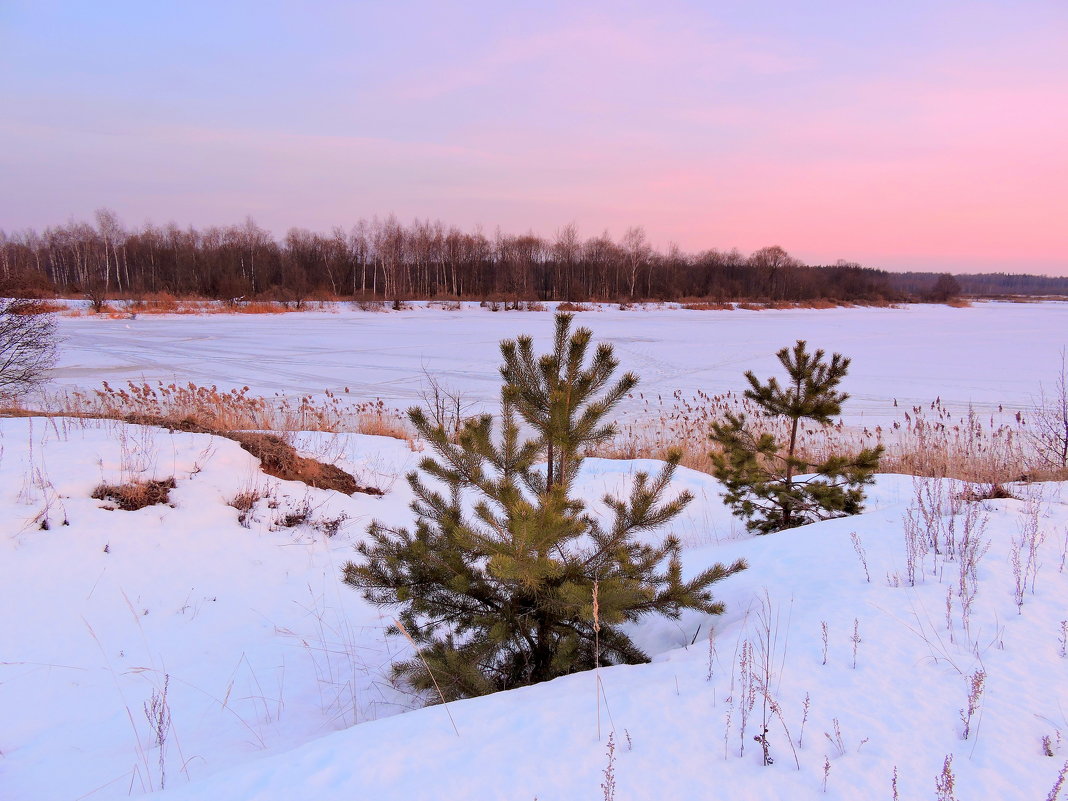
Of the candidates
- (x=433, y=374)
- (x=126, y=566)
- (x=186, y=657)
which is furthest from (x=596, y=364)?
(x=433, y=374)

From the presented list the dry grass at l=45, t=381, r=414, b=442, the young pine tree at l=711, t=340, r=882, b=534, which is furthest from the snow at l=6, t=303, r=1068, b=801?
the dry grass at l=45, t=381, r=414, b=442

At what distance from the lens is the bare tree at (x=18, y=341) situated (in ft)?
32.8

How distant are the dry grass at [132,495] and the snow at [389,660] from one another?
0.58 feet

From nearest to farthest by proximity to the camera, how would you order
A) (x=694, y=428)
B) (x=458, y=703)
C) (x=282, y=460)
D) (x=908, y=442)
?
(x=458, y=703) → (x=282, y=460) → (x=908, y=442) → (x=694, y=428)

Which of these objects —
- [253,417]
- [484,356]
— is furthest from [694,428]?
[484,356]

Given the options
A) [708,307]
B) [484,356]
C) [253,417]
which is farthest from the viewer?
[708,307]

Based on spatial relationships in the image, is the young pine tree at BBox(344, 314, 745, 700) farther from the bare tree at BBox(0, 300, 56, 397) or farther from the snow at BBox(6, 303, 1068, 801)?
the bare tree at BBox(0, 300, 56, 397)

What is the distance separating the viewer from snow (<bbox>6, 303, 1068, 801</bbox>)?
6.66 ft

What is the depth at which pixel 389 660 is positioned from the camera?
13.4ft

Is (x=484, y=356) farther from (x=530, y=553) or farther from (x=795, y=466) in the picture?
(x=530, y=553)

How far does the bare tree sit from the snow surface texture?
3.78 metres

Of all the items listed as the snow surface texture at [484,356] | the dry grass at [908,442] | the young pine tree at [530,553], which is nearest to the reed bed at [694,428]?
the dry grass at [908,442]

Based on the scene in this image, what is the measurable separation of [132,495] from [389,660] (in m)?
3.06

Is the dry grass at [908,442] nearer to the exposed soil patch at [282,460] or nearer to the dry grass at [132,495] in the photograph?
the exposed soil patch at [282,460]
